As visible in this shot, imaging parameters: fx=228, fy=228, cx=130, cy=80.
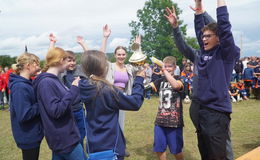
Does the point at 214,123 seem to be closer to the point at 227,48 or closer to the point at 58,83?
the point at 227,48

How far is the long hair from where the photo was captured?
2213 millimetres

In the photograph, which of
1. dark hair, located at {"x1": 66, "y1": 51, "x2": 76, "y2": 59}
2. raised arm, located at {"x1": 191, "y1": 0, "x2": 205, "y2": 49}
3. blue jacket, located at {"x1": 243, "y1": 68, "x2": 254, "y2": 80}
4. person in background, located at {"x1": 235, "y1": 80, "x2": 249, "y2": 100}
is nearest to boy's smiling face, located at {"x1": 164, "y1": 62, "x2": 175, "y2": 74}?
raised arm, located at {"x1": 191, "y1": 0, "x2": 205, "y2": 49}

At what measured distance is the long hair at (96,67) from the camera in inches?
87.1

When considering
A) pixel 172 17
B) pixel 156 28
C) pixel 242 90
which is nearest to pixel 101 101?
pixel 172 17

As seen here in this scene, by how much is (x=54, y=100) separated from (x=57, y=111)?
12 cm

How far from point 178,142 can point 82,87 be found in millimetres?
1851

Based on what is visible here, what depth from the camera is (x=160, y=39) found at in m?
37.4

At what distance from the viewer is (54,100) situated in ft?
7.48

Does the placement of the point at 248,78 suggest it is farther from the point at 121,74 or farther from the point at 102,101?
the point at 102,101

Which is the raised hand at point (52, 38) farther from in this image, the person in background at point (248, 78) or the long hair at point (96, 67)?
the person in background at point (248, 78)

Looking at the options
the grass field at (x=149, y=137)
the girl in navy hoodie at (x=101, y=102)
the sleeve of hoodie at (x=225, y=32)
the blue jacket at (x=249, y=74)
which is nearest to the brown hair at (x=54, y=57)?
the girl in navy hoodie at (x=101, y=102)

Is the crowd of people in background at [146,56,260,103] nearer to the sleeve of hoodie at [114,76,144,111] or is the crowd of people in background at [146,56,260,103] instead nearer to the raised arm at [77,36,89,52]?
the raised arm at [77,36,89,52]

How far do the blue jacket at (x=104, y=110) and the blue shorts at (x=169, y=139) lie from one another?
4.06 ft

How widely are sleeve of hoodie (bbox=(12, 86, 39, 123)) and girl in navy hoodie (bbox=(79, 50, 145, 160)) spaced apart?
0.68m
